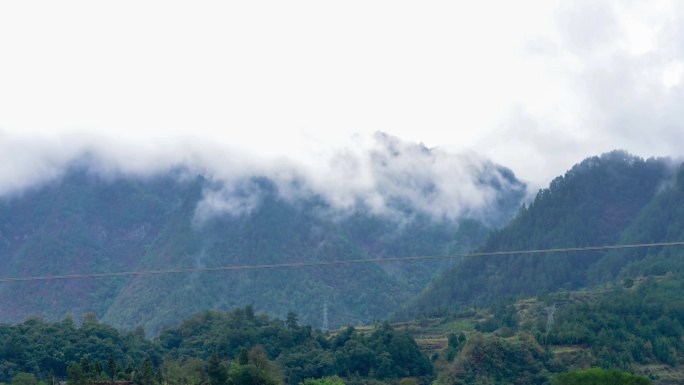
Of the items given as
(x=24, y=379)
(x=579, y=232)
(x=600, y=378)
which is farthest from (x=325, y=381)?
(x=579, y=232)

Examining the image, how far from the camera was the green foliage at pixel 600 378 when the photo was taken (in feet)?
270

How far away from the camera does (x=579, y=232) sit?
150m

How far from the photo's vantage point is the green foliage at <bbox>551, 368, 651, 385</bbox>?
8231 cm

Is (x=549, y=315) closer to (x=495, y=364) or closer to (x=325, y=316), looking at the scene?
(x=495, y=364)

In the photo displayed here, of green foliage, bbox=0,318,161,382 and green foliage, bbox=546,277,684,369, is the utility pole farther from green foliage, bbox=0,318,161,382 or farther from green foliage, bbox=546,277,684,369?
green foliage, bbox=0,318,161,382

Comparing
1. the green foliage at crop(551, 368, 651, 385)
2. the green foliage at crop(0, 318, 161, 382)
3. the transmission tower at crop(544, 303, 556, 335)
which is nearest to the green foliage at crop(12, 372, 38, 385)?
the green foliage at crop(0, 318, 161, 382)

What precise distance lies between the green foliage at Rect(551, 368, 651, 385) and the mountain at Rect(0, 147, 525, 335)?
6715 centimetres

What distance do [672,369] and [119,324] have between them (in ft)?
257

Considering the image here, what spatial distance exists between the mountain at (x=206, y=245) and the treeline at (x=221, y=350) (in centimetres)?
3651

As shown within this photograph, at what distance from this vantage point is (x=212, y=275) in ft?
535

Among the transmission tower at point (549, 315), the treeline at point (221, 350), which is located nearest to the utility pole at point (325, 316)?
the treeline at point (221, 350)

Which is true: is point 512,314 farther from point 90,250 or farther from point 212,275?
point 90,250

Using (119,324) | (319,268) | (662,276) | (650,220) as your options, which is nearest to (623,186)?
(650,220)

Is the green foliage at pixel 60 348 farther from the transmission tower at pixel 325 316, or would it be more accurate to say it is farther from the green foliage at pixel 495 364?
the transmission tower at pixel 325 316
